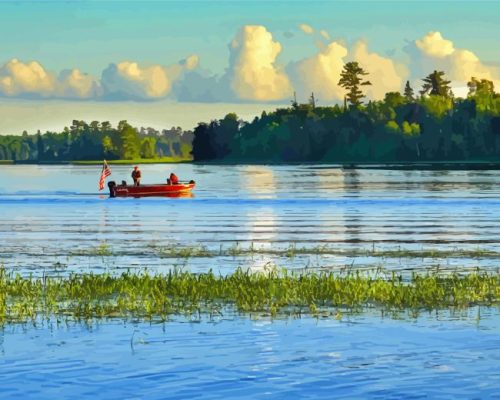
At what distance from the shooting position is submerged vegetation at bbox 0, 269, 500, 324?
2281 cm

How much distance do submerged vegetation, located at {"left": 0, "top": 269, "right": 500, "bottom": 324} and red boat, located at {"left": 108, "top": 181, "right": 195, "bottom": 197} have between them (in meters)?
68.8

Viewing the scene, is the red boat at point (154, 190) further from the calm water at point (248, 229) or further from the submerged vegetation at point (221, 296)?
the submerged vegetation at point (221, 296)

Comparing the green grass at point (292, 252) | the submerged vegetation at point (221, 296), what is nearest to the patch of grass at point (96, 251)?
the green grass at point (292, 252)

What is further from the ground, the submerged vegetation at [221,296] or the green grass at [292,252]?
the submerged vegetation at [221,296]

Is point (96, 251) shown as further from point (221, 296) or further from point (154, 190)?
point (154, 190)

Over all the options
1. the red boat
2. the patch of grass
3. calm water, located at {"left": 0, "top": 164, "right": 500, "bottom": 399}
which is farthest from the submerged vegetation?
the red boat

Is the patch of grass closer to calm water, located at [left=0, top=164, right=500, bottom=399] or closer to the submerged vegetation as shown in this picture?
calm water, located at [left=0, top=164, right=500, bottom=399]

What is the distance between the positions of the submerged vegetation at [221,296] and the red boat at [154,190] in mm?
68808

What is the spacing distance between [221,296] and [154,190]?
71940mm

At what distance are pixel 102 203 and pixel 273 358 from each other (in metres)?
70.5

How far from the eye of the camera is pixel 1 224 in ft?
A: 191

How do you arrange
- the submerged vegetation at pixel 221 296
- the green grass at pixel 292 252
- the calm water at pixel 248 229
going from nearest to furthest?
the submerged vegetation at pixel 221 296, the calm water at pixel 248 229, the green grass at pixel 292 252

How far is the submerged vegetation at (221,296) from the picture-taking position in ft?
74.8

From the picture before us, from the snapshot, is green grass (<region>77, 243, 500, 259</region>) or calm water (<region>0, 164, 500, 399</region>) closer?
calm water (<region>0, 164, 500, 399</region>)
